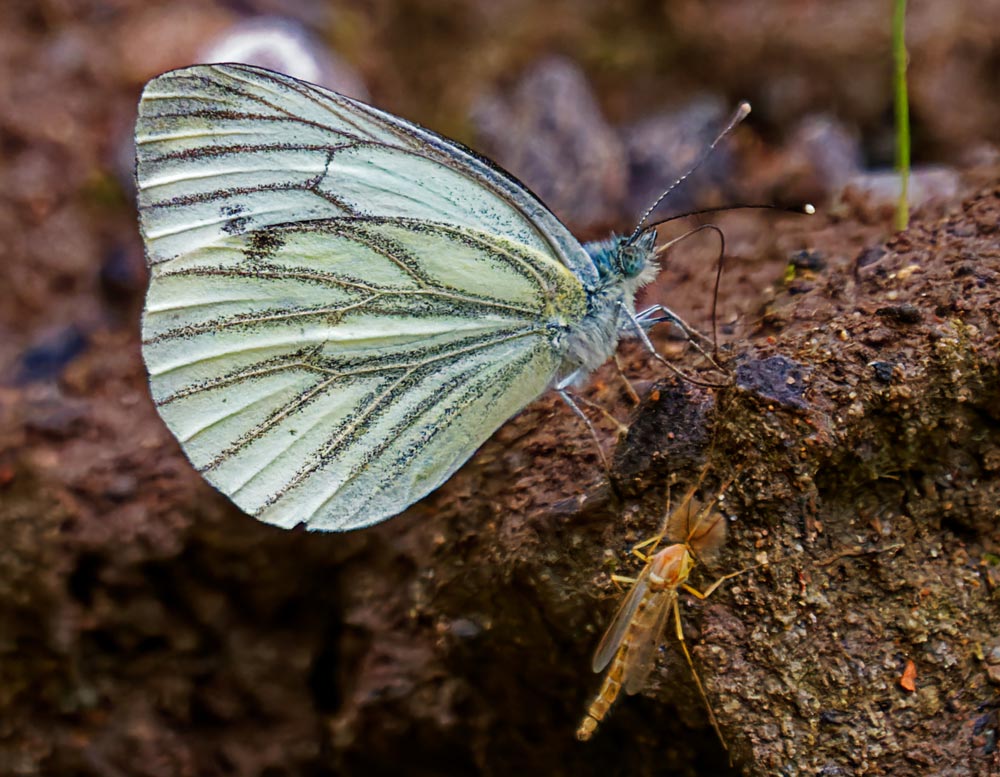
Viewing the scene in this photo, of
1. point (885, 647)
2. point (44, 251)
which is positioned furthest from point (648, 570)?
point (44, 251)

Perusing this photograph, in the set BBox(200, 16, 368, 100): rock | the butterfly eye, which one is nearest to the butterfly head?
the butterfly eye

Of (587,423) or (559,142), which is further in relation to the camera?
(559,142)

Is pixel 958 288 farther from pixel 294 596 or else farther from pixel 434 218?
pixel 294 596

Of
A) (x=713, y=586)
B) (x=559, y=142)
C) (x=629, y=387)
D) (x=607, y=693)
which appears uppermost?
(x=559, y=142)

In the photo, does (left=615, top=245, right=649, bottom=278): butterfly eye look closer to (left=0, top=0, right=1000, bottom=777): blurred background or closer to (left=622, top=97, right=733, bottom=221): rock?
(left=0, top=0, right=1000, bottom=777): blurred background

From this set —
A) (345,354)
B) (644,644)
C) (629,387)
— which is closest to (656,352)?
(629,387)

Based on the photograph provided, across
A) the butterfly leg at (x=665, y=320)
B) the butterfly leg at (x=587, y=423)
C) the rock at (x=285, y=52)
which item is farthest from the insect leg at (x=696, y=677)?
the rock at (x=285, y=52)

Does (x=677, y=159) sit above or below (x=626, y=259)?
above

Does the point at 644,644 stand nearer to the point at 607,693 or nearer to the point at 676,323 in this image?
the point at 607,693
